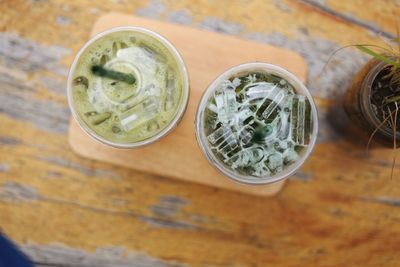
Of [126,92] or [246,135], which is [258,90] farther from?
[126,92]

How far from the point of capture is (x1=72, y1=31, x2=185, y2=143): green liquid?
841 mm

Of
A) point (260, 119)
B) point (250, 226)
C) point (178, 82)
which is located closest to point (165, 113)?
point (178, 82)

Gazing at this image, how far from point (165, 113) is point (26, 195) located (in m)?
0.32

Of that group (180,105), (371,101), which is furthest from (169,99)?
(371,101)

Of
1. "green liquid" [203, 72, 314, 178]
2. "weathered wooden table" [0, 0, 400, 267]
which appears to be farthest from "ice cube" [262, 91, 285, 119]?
"weathered wooden table" [0, 0, 400, 267]

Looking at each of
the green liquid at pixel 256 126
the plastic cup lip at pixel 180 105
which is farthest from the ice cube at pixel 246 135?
the plastic cup lip at pixel 180 105

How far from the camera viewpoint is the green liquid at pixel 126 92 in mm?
841

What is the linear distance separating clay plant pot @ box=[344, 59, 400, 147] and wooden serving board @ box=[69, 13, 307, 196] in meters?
0.11

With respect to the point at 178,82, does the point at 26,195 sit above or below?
below

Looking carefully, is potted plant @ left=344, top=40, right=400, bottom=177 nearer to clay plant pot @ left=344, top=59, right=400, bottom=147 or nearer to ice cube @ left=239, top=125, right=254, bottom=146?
clay plant pot @ left=344, top=59, right=400, bottom=147

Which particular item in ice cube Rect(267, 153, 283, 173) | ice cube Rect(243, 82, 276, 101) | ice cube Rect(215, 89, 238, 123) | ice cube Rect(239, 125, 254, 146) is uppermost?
ice cube Rect(243, 82, 276, 101)

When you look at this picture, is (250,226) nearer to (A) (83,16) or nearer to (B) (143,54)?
(B) (143,54)

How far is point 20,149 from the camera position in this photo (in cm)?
92

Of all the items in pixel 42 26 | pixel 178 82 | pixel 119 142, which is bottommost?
pixel 119 142
